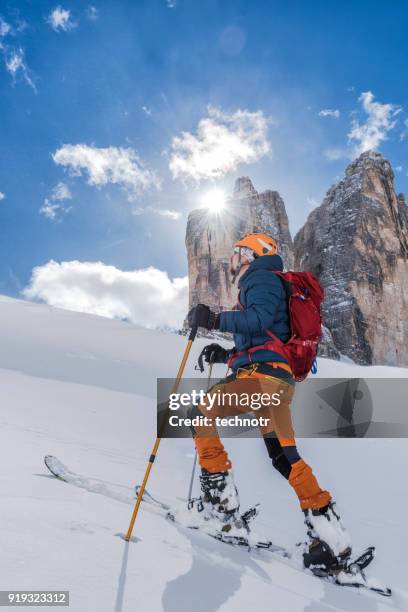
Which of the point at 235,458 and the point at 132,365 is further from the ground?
the point at 132,365

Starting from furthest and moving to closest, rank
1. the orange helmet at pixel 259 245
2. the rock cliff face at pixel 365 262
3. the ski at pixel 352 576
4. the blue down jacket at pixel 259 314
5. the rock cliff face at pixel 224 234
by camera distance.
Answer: the rock cliff face at pixel 224 234
the rock cliff face at pixel 365 262
the orange helmet at pixel 259 245
the blue down jacket at pixel 259 314
the ski at pixel 352 576

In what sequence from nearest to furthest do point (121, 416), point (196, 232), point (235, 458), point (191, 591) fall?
1. point (191, 591)
2. point (235, 458)
3. point (121, 416)
4. point (196, 232)

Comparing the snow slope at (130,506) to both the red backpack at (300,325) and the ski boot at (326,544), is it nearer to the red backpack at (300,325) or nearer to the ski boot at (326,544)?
the ski boot at (326,544)

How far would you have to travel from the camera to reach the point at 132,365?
1118 cm

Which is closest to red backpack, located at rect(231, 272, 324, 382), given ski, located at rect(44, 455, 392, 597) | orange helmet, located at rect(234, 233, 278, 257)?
orange helmet, located at rect(234, 233, 278, 257)

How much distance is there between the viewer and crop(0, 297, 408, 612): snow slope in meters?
1.77

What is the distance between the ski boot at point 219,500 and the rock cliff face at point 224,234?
74698 millimetres

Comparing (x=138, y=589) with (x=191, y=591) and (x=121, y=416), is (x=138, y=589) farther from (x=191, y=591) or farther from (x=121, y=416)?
(x=121, y=416)

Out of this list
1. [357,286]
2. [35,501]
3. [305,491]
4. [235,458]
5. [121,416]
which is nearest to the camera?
[35,501]

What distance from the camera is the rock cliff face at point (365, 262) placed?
239 ft

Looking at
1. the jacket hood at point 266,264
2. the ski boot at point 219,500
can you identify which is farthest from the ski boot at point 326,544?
the jacket hood at point 266,264

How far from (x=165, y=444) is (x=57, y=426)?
176cm

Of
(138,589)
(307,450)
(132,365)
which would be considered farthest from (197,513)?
(132,365)

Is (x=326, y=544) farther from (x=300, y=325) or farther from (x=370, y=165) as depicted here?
(x=370, y=165)
